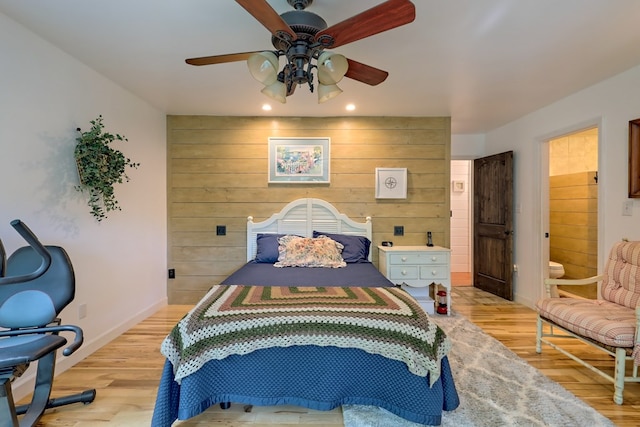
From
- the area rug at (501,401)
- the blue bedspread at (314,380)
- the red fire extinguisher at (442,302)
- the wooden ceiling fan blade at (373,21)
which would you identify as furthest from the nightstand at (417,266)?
the wooden ceiling fan blade at (373,21)

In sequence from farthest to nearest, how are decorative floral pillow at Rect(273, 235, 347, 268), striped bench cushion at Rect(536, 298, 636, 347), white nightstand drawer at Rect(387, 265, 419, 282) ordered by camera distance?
white nightstand drawer at Rect(387, 265, 419, 282) → decorative floral pillow at Rect(273, 235, 347, 268) → striped bench cushion at Rect(536, 298, 636, 347)

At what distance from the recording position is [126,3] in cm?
194

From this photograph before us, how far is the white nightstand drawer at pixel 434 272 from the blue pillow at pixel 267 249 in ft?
5.47

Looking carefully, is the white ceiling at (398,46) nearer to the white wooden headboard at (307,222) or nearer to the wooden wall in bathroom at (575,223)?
the white wooden headboard at (307,222)

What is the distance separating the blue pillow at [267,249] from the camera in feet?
11.6

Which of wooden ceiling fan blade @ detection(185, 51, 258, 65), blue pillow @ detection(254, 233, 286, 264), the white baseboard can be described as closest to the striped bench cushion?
blue pillow @ detection(254, 233, 286, 264)

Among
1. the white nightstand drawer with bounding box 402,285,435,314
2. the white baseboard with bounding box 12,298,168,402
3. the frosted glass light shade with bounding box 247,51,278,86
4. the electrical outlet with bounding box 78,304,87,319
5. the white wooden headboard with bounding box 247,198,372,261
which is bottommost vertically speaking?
the white baseboard with bounding box 12,298,168,402

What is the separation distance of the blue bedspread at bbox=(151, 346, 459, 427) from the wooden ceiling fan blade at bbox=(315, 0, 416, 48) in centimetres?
165

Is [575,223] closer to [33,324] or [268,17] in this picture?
[268,17]

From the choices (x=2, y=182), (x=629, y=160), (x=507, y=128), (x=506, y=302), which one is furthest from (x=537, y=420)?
(x=507, y=128)

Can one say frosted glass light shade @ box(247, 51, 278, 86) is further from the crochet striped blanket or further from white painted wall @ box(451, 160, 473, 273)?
Result: white painted wall @ box(451, 160, 473, 273)

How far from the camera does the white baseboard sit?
7.07 feet

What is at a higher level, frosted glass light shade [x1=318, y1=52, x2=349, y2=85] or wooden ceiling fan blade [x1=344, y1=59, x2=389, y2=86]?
wooden ceiling fan blade [x1=344, y1=59, x2=389, y2=86]

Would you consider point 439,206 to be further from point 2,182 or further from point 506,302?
point 2,182
